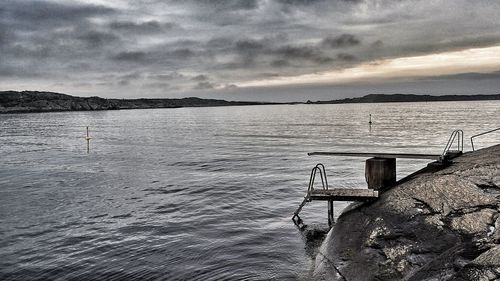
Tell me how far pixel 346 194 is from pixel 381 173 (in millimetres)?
1844

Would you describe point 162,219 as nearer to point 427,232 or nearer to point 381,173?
point 381,173

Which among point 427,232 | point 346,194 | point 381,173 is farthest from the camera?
point 381,173

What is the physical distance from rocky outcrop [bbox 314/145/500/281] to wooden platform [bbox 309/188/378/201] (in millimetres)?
260

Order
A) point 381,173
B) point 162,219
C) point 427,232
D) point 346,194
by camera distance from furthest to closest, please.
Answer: point 162,219
point 381,173
point 346,194
point 427,232

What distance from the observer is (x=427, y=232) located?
896 centimetres

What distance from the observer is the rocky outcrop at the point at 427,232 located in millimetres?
7508

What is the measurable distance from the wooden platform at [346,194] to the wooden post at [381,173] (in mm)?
1249

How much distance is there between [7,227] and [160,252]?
7591mm

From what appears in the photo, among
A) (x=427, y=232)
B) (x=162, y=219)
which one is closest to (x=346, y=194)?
(x=427, y=232)

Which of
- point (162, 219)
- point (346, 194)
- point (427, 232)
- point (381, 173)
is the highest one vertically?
point (381, 173)

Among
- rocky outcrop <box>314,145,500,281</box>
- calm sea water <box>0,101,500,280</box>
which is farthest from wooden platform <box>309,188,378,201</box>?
calm sea water <box>0,101,500,280</box>

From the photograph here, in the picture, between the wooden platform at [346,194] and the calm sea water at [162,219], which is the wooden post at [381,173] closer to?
the wooden platform at [346,194]

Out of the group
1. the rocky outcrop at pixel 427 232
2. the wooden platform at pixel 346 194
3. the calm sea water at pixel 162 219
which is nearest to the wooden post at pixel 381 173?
the wooden platform at pixel 346 194

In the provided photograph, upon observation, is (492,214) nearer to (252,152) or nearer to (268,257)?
(268,257)
